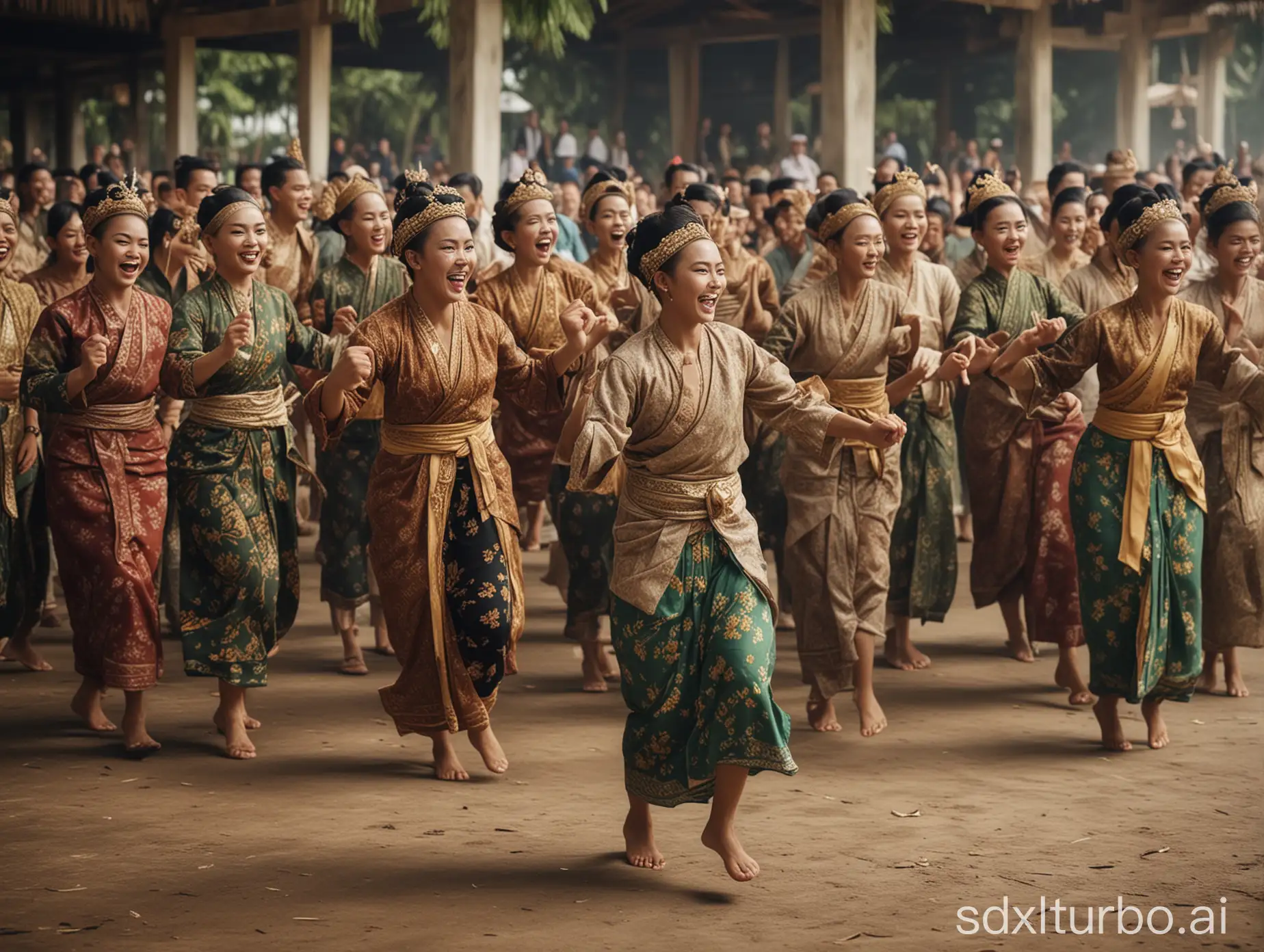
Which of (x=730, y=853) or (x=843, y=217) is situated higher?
(x=843, y=217)

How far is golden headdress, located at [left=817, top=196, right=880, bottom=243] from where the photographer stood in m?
6.88

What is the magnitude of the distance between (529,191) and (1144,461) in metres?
2.65

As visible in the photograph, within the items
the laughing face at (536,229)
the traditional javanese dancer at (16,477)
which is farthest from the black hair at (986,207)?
the traditional javanese dancer at (16,477)

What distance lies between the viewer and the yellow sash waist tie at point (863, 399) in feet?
22.7

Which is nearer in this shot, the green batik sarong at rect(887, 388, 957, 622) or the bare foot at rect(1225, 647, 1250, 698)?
the bare foot at rect(1225, 647, 1250, 698)

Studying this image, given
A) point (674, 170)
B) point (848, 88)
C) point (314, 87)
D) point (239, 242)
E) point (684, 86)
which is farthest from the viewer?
point (684, 86)

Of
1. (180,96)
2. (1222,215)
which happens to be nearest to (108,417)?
(1222,215)

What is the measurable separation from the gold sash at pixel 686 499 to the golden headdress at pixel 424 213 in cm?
130

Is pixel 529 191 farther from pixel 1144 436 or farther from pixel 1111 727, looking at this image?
pixel 1111 727

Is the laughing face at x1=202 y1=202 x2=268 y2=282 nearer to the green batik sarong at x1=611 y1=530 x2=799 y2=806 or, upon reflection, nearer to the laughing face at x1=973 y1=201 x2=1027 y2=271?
the green batik sarong at x1=611 y1=530 x2=799 y2=806

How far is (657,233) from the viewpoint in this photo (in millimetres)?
5180

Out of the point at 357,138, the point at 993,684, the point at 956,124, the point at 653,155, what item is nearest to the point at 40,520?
the point at 993,684

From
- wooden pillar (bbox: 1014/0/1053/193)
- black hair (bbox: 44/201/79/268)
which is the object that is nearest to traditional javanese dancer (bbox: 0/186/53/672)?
black hair (bbox: 44/201/79/268)

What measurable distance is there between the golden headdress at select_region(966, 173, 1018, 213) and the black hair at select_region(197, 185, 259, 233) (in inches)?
124
